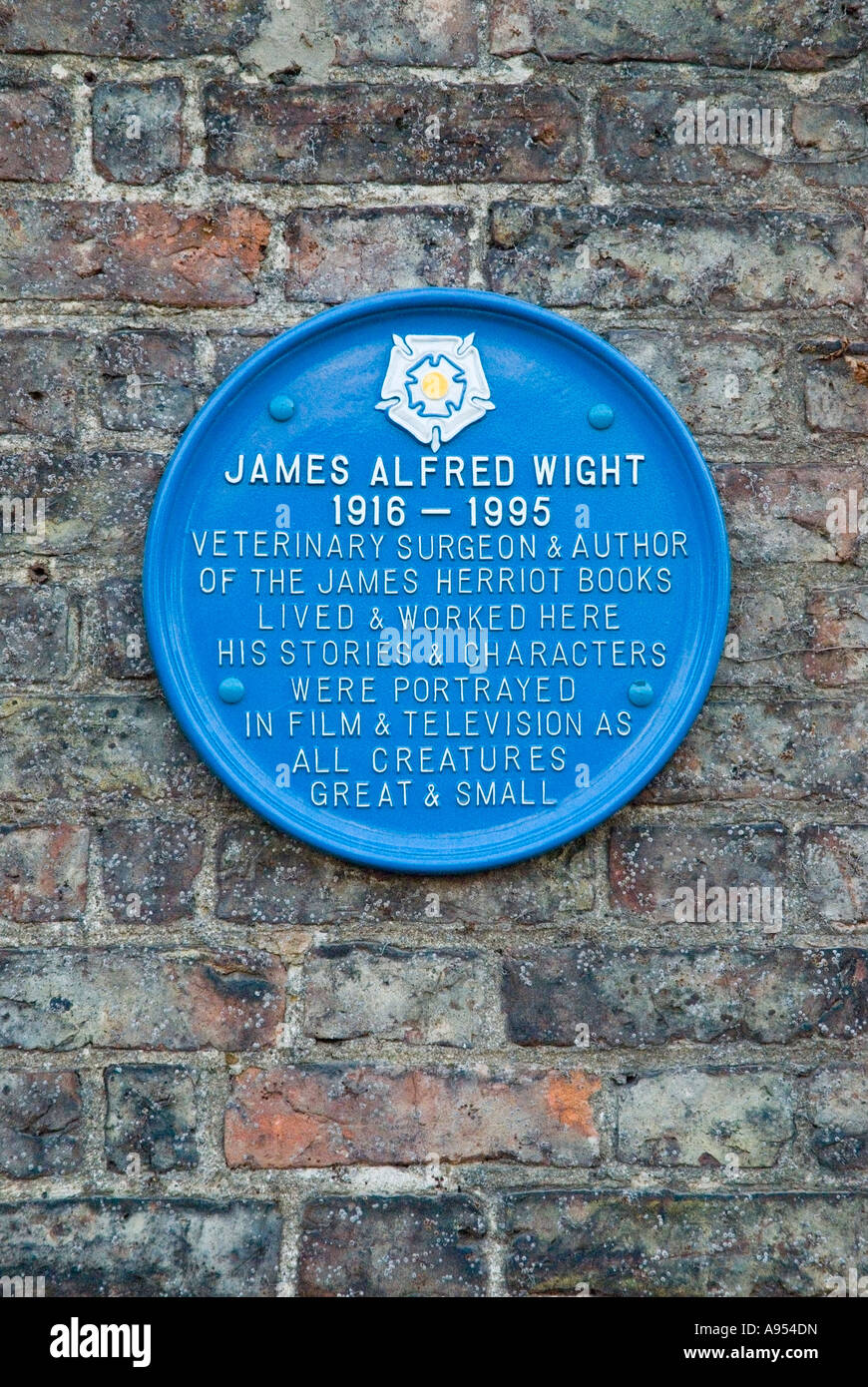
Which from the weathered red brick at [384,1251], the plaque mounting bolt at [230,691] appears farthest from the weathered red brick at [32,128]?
the weathered red brick at [384,1251]

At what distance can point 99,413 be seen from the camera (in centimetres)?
172

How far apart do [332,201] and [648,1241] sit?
1.54 metres

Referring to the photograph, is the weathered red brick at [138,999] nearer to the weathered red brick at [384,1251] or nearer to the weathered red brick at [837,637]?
the weathered red brick at [384,1251]

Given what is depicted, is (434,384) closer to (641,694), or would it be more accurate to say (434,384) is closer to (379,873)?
(641,694)

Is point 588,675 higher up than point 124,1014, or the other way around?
point 588,675

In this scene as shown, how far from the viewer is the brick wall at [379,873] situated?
1694mm

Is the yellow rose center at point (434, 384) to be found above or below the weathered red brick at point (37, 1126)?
above

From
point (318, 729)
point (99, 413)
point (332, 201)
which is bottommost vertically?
point (318, 729)

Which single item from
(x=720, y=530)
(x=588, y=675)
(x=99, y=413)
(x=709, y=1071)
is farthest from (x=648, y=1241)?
(x=99, y=413)

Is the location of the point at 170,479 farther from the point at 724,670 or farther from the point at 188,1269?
the point at 188,1269

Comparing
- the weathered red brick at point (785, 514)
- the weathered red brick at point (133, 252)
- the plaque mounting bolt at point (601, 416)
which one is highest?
the weathered red brick at point (133, 252)

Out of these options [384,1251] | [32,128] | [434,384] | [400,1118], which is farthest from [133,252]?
[384,1251]

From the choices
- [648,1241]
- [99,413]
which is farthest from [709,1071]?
[99,413]

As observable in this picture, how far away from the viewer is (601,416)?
1707 millimetres
